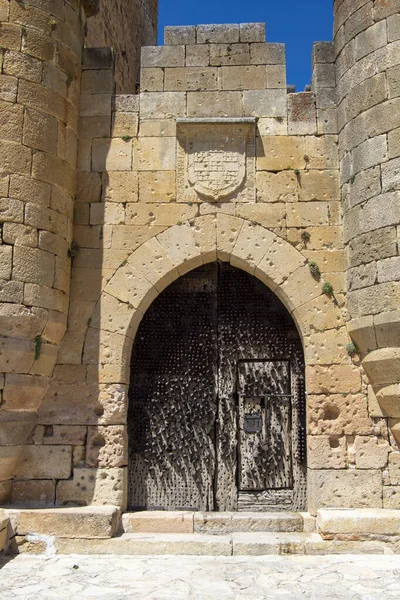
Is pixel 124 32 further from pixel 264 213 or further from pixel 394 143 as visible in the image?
pixel 394 143

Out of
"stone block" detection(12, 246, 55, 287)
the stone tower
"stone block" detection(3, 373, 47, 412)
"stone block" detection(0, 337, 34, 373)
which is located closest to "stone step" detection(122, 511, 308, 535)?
the stone tower

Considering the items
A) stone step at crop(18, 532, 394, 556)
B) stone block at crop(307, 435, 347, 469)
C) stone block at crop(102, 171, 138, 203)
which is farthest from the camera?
stone block at crop(102, 171, 138, 203)

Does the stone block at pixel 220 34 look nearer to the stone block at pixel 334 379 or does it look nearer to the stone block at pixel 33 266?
the stone block at pixel 33 266

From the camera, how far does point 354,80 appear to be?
18.4 ft

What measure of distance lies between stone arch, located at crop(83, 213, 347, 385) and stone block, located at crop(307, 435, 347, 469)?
71cm

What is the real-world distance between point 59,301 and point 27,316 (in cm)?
41

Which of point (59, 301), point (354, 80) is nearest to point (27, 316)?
point (59, 301)

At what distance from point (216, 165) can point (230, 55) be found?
1.21 metres

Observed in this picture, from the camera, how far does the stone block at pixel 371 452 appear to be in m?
5.22

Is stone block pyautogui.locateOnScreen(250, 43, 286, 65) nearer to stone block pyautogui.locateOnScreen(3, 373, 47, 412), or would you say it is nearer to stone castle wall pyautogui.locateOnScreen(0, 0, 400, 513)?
stone castle wall pyautogui.locateOnScreen(0, 0, 400, 513)

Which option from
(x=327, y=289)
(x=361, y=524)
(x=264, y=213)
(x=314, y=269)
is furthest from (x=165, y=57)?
(x=361, y=524)

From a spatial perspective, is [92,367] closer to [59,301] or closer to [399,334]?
[59,301]

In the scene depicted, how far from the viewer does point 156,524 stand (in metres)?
5.27

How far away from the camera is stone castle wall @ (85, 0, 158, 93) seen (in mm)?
8078
